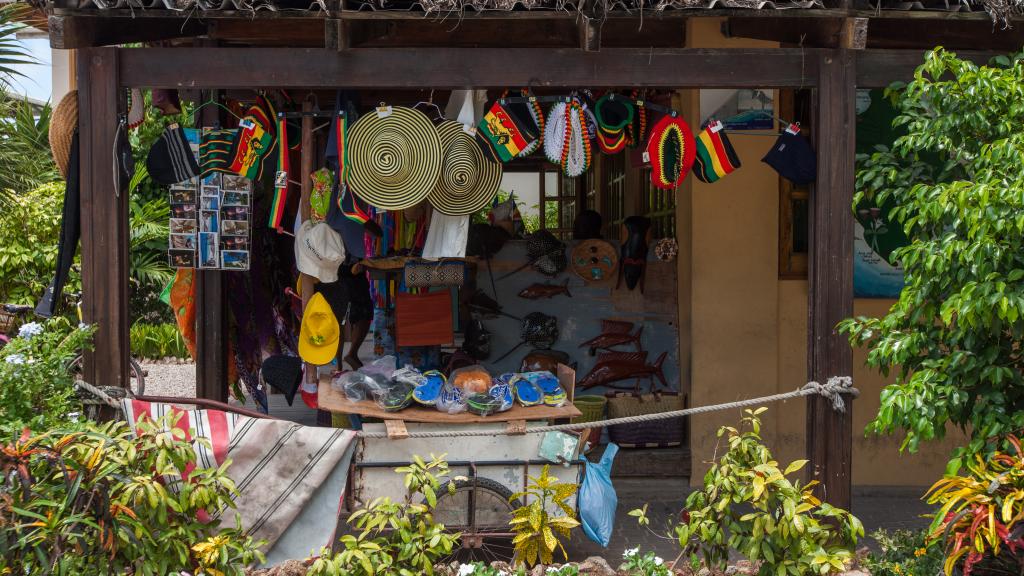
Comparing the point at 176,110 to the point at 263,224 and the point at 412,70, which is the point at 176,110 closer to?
the point at 263,224

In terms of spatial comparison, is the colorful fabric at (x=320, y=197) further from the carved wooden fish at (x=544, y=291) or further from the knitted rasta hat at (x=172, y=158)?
the carved wooden fish at (x=544, y=291)

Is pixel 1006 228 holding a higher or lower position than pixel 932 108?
lower

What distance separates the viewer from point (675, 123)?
596cm

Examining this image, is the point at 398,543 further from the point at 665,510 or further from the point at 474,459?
the point at 665,510

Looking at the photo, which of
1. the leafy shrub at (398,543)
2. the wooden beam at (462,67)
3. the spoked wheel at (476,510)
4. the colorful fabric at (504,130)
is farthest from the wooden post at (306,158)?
the leafy shrub at (398,543)

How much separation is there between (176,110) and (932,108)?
16.8 ft

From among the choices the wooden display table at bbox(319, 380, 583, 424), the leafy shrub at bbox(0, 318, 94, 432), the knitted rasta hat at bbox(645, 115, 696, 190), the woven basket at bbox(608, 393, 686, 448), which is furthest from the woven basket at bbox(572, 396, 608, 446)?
the leafy shrub at bbox(0, 318, 94, 432)

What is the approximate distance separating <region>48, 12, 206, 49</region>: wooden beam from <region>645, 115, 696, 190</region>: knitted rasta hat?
2.84 metres

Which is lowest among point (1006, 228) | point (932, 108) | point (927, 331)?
point (927, 331)

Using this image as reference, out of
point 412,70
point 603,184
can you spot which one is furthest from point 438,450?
point 603,184

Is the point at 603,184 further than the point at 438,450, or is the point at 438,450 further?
the point at 603,184

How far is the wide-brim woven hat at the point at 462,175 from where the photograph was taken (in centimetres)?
602

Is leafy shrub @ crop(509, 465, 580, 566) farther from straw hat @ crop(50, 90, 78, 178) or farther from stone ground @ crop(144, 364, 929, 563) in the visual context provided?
straw hat @ crop(50, 90, 78, 178)

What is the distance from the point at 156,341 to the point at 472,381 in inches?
365
